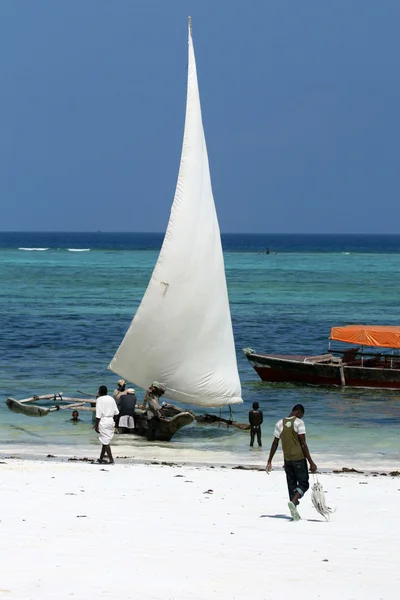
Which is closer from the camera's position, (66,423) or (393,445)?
(393,445)

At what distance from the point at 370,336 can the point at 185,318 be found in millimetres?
11130

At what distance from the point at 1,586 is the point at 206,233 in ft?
47.3

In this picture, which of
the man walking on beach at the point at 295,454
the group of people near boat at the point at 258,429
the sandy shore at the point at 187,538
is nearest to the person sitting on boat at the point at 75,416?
the group of people near boat at the point at 258,429

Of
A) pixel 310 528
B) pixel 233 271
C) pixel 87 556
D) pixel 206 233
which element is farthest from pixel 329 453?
pixel 233 271

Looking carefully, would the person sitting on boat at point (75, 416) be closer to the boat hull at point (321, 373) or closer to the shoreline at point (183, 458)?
the shoreline at point (183, 458)

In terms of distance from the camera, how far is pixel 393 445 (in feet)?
78.0

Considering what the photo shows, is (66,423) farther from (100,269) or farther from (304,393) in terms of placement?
(100,269)

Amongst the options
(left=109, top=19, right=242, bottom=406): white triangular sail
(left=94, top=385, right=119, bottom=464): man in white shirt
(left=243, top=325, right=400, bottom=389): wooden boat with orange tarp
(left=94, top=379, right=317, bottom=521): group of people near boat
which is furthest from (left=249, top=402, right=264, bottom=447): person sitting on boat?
(left=243, top=325, right=400, bottom=389): wooden boat with orange tarp

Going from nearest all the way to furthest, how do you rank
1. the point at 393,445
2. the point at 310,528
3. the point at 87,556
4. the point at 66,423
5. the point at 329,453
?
the point at 87,556 < the point at 310,528 < the point at 329,453 < the point at 393,445 < the point at 66,423

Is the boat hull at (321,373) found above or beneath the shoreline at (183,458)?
above

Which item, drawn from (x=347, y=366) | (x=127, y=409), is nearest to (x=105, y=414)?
(x=127, y=409)

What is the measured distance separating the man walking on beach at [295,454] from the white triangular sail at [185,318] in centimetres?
1000

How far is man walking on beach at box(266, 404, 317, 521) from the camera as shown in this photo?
1307cm

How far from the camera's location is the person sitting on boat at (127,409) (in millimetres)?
21922
